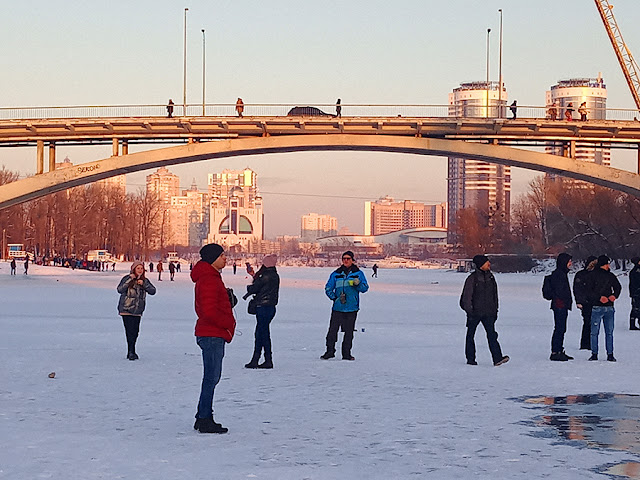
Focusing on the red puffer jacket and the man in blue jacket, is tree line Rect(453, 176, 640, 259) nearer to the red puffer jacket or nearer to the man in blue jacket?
the man in blue jacket

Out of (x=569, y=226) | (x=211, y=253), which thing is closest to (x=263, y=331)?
(x=211, y=253)

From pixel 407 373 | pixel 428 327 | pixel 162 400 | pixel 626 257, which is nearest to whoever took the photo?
pixel 162 400

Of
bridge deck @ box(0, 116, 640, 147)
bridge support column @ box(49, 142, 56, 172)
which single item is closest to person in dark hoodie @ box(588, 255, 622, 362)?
bridge deck @ box(0, 116, 640, 147)

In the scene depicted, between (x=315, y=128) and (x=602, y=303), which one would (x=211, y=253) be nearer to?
(x=602, y=303)

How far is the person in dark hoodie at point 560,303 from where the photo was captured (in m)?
15.4

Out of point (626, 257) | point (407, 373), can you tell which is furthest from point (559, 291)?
point (626, 257)

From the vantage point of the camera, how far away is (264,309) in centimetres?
1397

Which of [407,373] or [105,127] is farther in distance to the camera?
[105,127]

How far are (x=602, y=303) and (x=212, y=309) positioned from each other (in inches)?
326

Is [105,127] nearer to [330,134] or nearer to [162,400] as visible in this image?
[330,134]

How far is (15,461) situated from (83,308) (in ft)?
75.2

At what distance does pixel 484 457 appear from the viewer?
7832 millimetres

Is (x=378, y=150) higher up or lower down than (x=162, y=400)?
higher up

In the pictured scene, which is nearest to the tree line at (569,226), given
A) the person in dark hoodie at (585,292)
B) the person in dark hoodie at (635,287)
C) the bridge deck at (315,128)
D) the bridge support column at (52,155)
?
the bridge deck at (315,128)
